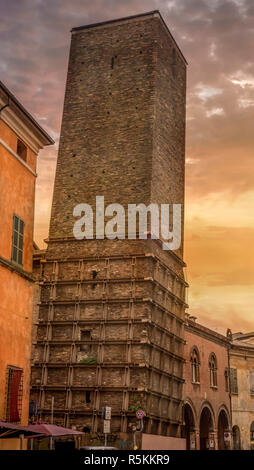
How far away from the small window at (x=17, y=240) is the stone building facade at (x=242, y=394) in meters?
30.8

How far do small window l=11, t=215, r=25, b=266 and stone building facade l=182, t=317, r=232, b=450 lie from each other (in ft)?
62.8

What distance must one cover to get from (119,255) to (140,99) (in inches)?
361

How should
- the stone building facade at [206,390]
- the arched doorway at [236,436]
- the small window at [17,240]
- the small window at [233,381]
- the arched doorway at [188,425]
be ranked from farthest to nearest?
the small window at [233,381]
the arched doorway at [236,436]
the stone building facade at [206,390]
the arched doorway at [188,425]
the small window at [17,240]

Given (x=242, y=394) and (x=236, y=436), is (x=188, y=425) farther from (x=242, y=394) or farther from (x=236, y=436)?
(x=242, y=394)

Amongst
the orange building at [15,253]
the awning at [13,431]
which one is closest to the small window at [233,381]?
the orange building at [15,253]

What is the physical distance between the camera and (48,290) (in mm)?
32469

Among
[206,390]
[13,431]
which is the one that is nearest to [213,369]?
[206,390]

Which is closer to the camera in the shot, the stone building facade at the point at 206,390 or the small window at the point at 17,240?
the small window at the point at 17,240

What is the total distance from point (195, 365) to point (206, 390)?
7.42 feet

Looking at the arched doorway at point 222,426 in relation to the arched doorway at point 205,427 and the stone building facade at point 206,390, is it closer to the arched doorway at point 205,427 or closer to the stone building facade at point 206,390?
the stone building facade at point 206,390

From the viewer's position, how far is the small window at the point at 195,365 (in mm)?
40000

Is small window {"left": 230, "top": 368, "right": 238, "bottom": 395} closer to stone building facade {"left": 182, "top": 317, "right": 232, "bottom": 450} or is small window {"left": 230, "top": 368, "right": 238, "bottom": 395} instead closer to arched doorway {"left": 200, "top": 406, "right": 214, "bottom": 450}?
stone building facade {"left": 182, "top": 317, "right": 232, "bottom": 450}
